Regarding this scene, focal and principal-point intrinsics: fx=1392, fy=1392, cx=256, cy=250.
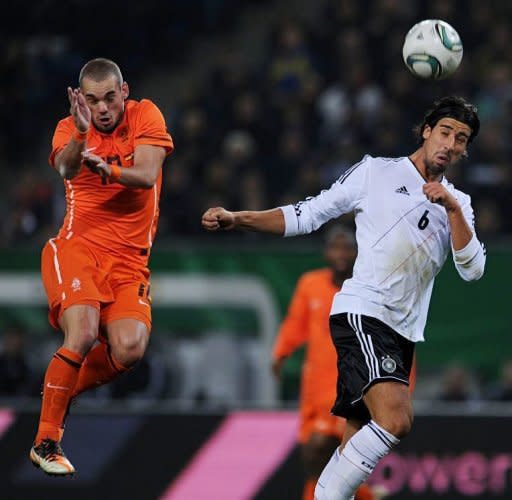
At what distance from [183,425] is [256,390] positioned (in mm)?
2049

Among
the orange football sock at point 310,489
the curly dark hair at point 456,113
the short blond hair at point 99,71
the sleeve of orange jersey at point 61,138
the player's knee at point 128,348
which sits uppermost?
the short blond hair at point 99,71

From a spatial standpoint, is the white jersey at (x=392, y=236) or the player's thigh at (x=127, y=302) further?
the player's thigh at (x=127, y=302)

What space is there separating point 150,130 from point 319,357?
2.90m

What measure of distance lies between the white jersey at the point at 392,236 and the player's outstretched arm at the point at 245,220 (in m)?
0.05

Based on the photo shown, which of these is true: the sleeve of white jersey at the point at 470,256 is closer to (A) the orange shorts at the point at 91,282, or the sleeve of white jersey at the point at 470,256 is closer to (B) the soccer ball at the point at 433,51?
(B) the soccer ball at the point at 433,51

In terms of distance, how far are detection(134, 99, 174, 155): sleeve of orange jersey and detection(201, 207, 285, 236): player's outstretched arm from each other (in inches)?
26.9

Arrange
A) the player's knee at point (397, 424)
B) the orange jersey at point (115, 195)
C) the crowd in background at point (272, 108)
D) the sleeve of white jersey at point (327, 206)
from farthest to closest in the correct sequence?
the crowd in background at point (272, 108), the orange jersey at point (115, 195), the sleeve of white jersey at point (327, 206), the player's knee at point (397, 424)

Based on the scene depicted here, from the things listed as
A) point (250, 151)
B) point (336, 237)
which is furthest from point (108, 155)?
point (250, 151)

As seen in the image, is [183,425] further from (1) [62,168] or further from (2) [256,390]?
(1) [62,168]

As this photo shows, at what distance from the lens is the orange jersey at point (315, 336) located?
391 inches

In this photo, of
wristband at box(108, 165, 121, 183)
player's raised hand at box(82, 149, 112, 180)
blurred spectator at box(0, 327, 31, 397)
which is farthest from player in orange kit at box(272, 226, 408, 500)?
blurred spectator at box(0, 327, 31, 397)

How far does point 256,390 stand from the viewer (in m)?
12.7

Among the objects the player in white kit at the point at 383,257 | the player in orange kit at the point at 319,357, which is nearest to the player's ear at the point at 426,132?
the player in white kit at the point at 383,257

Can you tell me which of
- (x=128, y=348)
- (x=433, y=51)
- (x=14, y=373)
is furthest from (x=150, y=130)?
(x=14, y=373)
